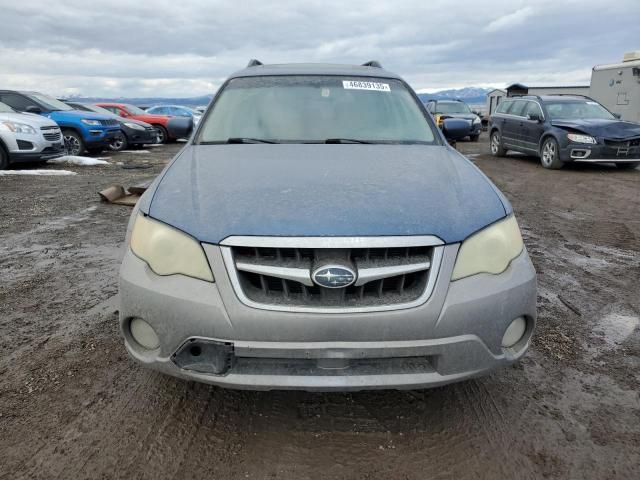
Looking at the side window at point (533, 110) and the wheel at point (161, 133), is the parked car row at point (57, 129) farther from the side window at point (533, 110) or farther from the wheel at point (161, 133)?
the side window at point (533, 110)

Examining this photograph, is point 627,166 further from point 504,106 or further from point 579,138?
point 504,106

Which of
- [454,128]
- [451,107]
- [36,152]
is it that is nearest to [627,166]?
[454,128]

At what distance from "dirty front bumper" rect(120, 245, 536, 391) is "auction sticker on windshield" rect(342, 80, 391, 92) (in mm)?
1874

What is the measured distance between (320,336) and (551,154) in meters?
9.91

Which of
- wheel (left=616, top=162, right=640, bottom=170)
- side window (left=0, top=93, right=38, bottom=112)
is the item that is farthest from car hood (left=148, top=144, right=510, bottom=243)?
side window (left=0, top=93, right=38, bottom=112)

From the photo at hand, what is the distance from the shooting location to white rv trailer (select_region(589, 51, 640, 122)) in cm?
1875

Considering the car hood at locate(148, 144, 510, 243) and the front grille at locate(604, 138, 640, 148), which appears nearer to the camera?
the car hood at locate(148, 144, 510, 243)

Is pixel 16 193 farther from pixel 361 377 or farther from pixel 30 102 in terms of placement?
pixel 361 377

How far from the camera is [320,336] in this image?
173 centimetres

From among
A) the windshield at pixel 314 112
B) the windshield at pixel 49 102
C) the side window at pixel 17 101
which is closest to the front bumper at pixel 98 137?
the windshield at pixel 49 102

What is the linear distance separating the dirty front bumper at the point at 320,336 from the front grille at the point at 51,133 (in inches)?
355

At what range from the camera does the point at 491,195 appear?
2246 mm

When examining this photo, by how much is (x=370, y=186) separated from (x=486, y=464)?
4.02 ft

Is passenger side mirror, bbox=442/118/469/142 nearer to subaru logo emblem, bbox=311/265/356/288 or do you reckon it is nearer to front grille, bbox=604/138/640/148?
subaru logo emblem, bbox=311/265/356/288
